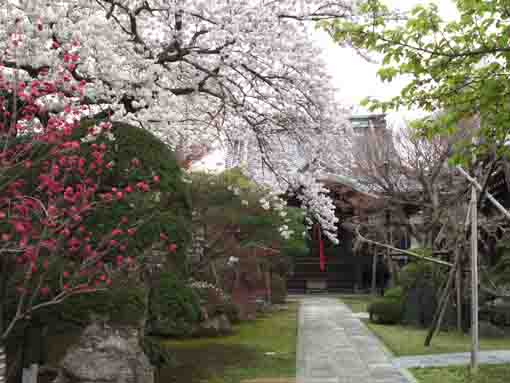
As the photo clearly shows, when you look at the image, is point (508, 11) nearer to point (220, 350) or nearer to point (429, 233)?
point (220, 350)

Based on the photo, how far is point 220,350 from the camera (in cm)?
1220

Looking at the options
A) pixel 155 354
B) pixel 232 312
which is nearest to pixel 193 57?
pixel 155 354

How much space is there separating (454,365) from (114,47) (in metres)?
7.78

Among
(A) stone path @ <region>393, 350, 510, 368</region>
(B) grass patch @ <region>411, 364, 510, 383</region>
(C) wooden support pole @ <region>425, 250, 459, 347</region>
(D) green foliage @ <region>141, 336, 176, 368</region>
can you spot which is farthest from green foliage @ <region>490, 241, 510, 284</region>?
(D) green foliage @ <region>141, 336, 176, 368</region>

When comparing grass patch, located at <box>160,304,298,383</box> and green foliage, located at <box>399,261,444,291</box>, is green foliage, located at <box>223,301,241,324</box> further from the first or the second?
green foliage, located at <box>399,261,444,291</box>

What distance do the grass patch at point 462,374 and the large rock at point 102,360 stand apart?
446 centimetres

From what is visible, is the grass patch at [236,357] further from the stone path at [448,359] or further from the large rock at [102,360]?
the stone path at [448,359]

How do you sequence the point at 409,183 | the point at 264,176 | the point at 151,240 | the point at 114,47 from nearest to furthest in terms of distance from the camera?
the point at 151,240 < the point at 114,47 < the point at 264,176 < the point at 409,183

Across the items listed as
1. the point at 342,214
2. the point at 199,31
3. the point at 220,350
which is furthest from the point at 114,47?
the point at 342,214

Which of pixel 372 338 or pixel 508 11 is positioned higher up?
pixel 508 11

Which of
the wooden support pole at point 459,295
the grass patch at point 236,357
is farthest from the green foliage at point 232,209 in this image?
the wooden support pole at point 459,295

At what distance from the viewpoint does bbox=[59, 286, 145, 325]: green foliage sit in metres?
7.01

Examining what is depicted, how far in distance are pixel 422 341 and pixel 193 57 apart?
8.49 metres

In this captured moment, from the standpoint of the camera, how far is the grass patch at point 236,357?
30.5ft
